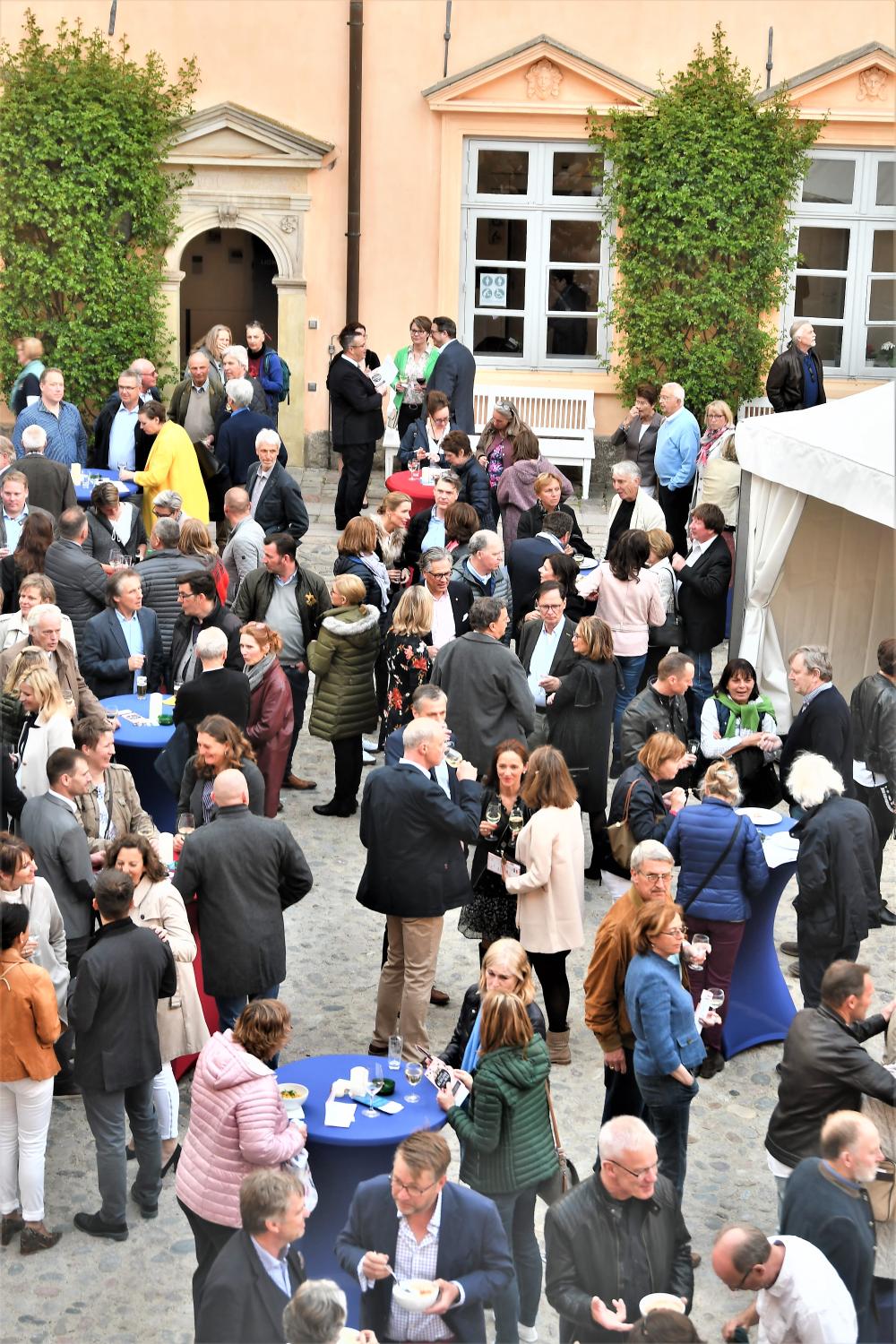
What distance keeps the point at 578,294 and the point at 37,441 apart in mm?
7800

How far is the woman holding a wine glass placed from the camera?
7195mm

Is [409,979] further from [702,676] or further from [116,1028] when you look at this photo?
[702,676]

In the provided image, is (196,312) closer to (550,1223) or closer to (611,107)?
(611,107)

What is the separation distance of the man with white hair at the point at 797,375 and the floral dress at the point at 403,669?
22.3 ft

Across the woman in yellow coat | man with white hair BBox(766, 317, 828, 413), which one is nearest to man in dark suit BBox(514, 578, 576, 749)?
the woman in yellow coat

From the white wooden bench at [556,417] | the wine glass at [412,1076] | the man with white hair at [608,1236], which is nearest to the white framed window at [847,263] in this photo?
the white wooden bench at [556,417]

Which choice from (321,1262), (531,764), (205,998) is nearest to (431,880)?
(531,764)

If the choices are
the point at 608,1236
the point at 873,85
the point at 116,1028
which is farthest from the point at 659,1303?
the point at 873,85

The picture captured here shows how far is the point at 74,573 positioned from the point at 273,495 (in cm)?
203

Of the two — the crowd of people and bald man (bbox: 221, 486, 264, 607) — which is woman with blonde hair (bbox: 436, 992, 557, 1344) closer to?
the crowd of people

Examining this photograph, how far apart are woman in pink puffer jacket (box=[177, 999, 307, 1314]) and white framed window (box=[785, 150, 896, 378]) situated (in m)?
13.6

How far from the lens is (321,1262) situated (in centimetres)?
586

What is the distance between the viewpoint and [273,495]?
1130cm

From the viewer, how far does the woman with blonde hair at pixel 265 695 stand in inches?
347
